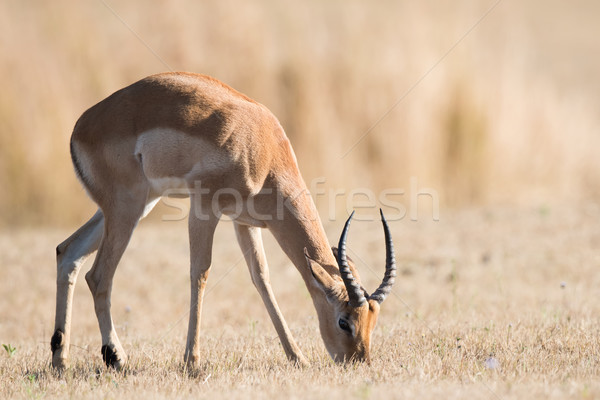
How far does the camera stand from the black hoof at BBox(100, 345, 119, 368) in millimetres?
5480

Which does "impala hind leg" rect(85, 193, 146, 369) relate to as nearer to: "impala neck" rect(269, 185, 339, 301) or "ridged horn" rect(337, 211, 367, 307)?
"impala neck" rect(269, 185, 339, 301)

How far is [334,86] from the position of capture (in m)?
12.9

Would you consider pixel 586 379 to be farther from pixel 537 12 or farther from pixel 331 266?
pixel 537 12

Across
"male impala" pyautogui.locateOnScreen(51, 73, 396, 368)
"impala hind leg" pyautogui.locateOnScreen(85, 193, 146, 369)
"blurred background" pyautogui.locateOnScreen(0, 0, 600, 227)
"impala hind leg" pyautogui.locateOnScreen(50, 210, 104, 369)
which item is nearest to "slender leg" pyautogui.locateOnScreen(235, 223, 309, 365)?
"male impala" pyautogui.locateOnScreen(51, 73, 396, 368)

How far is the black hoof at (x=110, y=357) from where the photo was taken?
18.0 feet

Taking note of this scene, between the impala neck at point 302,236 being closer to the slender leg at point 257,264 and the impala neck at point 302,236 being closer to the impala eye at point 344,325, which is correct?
the impala eye at point 344,325

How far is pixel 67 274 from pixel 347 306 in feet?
7.58

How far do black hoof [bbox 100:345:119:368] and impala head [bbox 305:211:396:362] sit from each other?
5.07ft

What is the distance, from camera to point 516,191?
13.8 metres

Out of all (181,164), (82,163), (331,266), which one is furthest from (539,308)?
(82,163)

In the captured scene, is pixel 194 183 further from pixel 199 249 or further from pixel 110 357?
pixel 110 357

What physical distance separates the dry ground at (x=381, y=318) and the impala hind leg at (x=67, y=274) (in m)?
0.18

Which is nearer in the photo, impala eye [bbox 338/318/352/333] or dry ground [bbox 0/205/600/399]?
dry ground [bbox 0/205/600/399]

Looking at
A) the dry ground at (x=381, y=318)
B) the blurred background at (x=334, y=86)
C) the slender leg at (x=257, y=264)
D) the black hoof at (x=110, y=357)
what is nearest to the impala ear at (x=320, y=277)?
the dry ground at (x=381, y=318)
